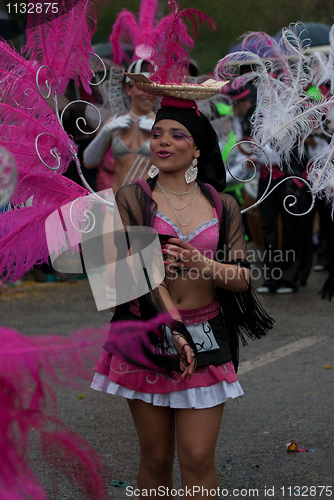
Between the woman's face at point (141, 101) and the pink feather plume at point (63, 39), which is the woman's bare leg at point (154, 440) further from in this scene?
the woman's face at point (141, 101)

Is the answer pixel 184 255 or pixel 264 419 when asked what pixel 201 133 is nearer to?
pixel 184 255

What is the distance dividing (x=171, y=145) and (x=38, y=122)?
2.03ft

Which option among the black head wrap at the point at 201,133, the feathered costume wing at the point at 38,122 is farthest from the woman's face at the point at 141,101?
the black head wrap at the point at 201,133

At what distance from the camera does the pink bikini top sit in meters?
2.49

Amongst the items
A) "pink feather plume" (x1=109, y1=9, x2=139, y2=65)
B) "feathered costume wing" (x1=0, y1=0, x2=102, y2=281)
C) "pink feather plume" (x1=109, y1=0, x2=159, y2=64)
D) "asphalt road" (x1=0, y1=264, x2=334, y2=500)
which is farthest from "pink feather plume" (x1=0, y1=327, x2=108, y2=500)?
"pink feather plume" (x1=109, y1=9, x2=139, y2=65)

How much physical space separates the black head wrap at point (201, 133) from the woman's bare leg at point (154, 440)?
3.27 ft

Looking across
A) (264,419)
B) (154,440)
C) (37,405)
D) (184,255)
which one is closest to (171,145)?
(184,255)

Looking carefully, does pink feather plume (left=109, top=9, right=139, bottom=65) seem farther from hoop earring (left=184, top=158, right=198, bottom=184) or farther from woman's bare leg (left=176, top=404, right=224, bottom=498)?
woman's bare leg (left=176, top=404, right=224, bottom=498)

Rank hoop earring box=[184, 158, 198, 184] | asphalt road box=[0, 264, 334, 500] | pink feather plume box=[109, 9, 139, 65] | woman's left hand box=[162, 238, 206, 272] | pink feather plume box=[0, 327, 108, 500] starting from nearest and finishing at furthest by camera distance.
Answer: pink feather plume box=[0, 327, 108, 500], woman's left hand box=[162, 238, 206, 272], hoop earring box=[184, 158, 198, 184], asphalt road box=[0, 264, 334, 500], pink feather plume box=[109, 9, 139, 65]

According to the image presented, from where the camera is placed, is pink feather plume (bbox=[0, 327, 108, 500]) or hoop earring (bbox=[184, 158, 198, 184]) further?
hoop earring (bbox=[184, 158, 198, 184])

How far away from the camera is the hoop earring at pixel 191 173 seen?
2588 mm

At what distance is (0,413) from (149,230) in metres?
1.50

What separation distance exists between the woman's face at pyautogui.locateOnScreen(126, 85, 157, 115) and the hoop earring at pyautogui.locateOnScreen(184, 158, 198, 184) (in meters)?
2.08

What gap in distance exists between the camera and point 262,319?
264cm
